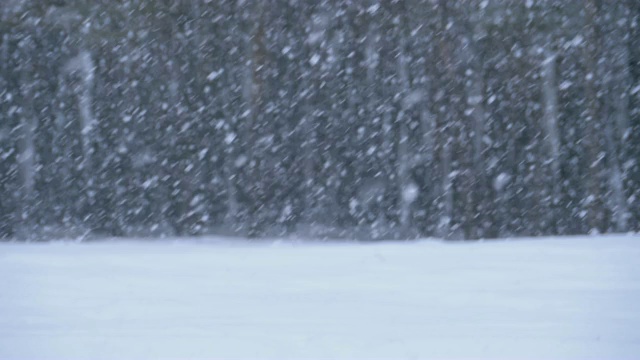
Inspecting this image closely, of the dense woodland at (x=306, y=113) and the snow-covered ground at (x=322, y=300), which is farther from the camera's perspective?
the dense woodland at (x=306, y=113)

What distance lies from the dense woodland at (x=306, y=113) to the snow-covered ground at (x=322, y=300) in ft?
1.29

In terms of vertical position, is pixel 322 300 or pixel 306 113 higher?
pixel 306 113

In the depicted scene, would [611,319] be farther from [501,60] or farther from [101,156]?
[101,156]

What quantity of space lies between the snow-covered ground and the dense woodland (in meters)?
0.39

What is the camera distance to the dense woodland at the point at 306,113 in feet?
20.1

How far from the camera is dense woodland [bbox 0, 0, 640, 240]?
612 centimetres

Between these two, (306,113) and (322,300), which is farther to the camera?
(306,113)

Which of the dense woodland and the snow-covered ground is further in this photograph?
the dense woodland

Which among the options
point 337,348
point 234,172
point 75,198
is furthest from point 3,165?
point 337,348

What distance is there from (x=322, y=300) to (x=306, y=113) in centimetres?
224

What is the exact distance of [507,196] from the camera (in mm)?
6316

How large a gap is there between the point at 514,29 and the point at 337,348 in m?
3.83

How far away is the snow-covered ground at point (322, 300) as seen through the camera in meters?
3.52

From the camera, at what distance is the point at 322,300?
4375 mm
